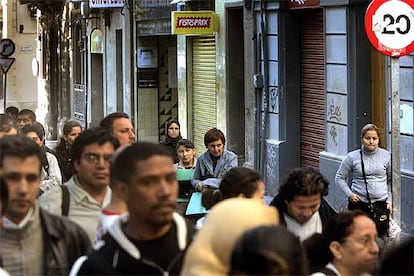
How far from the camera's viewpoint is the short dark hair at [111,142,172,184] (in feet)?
14.4

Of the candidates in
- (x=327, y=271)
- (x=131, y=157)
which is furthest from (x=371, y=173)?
(x=131, y=157)

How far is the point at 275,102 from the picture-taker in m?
19.7

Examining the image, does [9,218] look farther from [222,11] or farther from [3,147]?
[222,11]

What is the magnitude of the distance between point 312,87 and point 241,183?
497 inches

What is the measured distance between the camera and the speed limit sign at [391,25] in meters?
10.2

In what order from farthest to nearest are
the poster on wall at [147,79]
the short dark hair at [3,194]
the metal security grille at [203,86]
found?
the poster on wall at [147,79] → the metal security grille at [203,86] → the short dark hair at [3,194]

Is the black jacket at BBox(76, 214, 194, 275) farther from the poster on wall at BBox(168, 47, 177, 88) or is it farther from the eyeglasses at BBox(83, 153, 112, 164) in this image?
the poster on wall at BBox(168, 47, 177, 88)

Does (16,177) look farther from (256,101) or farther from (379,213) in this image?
(256,101)

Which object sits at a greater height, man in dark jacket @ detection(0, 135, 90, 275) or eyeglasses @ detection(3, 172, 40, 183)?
eyeglasses @ detection(3, 172, 40, 183)

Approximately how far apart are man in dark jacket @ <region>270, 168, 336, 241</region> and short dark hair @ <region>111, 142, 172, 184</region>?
6.86 ft

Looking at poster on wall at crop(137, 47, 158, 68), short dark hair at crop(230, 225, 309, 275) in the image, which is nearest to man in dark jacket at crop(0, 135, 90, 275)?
short dark hair at crop(230, 225, 309, 275)

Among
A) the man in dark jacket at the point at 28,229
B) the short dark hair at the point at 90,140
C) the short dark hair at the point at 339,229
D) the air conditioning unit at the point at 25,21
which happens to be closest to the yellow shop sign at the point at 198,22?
the short dark hair at the point at 90,140

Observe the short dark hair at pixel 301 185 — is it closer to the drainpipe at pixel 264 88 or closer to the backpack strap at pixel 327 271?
the backpack strap at pixel 327 271

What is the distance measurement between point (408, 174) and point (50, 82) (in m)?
28.3
